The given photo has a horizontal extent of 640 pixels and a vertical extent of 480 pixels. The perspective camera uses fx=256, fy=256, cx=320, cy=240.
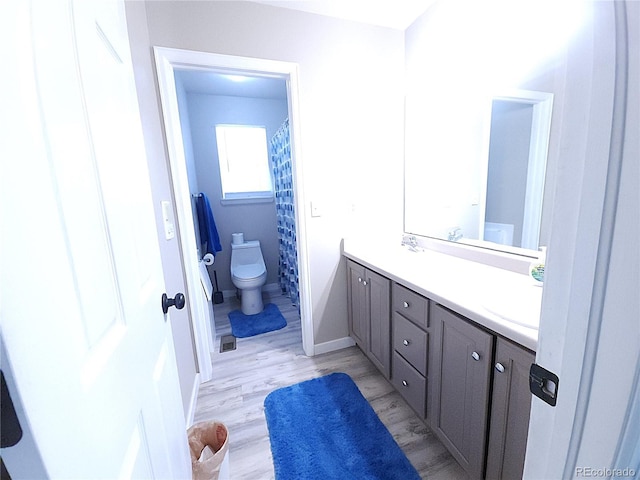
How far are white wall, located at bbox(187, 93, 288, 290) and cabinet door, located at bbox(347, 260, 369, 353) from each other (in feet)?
5.55

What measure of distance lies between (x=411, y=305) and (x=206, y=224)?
225 centimetres

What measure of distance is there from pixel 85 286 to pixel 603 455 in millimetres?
823

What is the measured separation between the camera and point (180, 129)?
1541 mm

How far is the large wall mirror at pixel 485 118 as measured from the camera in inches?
44.8

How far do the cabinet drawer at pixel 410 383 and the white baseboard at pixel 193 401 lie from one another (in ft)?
3.91

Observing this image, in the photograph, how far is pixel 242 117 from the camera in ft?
10.1

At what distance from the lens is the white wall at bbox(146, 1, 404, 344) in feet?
4.86

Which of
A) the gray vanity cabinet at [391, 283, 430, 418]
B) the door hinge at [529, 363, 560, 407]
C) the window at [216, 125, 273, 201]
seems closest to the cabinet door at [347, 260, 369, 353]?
the gray vanity cabinet at [391, 283, 430, 418]

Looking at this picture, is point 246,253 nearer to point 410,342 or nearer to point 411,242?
point 411,242

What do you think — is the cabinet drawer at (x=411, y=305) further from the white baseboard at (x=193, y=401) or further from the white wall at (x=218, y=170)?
the white wall at (x=218, y=170)

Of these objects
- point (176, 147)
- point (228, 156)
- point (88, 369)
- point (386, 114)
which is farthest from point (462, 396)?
point (228, 156)

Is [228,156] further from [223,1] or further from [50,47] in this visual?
[50,47]

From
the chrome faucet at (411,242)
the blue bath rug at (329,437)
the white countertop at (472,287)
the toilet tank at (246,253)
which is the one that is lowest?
the blue bath rug at (329,437)

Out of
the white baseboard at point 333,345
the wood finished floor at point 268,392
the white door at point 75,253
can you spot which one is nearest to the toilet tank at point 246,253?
the wood finished floor at point 268,392
